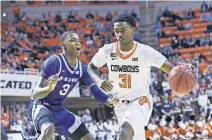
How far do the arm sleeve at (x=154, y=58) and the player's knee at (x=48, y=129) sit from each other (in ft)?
4.95

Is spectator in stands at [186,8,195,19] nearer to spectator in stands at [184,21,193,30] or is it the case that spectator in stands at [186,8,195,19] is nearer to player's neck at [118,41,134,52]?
spectator in stands at [184,21,193,30]

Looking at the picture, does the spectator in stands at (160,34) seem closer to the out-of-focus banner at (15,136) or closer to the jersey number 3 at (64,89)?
the out-of-focus banner at (15,136)

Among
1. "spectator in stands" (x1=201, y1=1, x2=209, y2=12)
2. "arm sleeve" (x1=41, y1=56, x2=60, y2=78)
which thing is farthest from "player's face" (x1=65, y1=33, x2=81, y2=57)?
"spectator in stands" (x1=201, y1=1, x2=209, y2=12)

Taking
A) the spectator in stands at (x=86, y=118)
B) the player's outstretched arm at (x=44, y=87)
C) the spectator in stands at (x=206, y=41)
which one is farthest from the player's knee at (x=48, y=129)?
the spectator in stands at (x=206, y=41)

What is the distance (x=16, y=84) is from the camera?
64.1 feet

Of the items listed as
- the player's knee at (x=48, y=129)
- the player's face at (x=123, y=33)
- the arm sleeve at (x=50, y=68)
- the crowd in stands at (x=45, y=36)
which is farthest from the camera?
the crowd in stands at (x=45, y=36)

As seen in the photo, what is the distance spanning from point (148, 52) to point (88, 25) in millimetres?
20045

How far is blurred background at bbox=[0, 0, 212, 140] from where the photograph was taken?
16969mm

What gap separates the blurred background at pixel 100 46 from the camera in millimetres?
16969

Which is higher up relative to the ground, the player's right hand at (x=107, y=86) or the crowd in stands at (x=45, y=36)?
the player's right hand at (x=107, y=86)

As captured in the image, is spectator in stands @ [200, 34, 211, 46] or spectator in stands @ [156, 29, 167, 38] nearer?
spectator in stands @ [200, 34, 211, 46]

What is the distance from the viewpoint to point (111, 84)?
6.49 meters

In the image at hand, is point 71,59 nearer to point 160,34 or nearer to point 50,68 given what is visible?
point 50,68

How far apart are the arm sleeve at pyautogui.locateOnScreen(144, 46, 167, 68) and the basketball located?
21 centimetres
